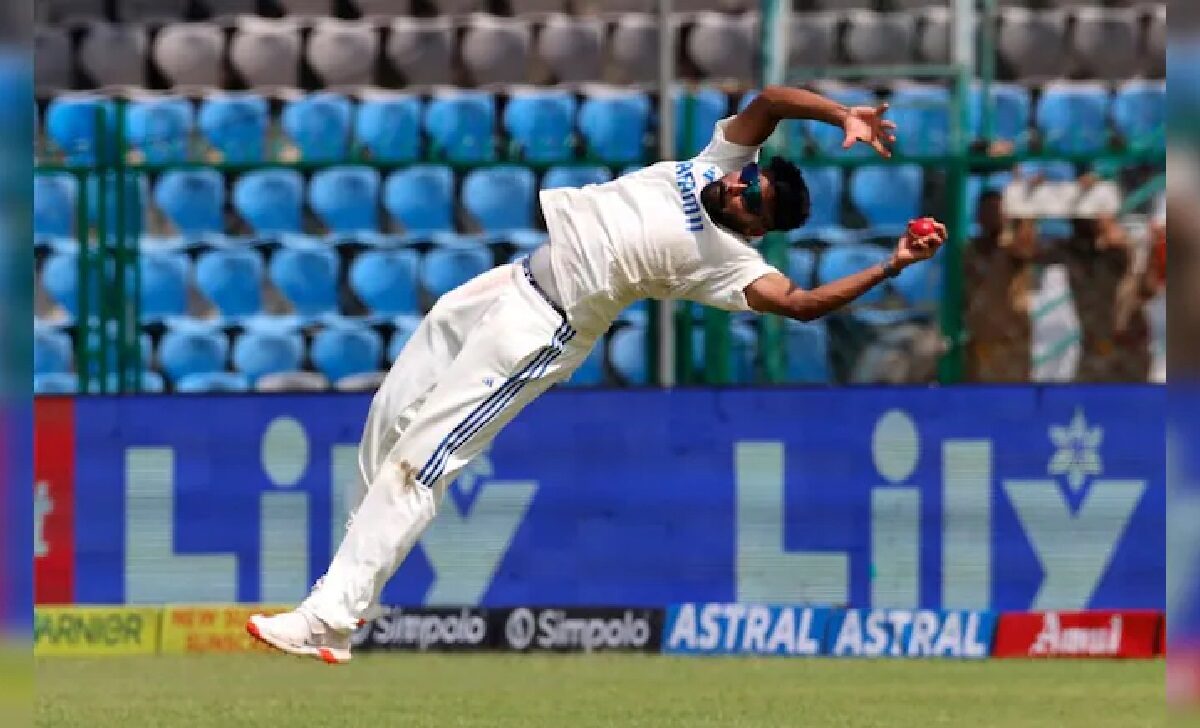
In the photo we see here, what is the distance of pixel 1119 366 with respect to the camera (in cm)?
1188

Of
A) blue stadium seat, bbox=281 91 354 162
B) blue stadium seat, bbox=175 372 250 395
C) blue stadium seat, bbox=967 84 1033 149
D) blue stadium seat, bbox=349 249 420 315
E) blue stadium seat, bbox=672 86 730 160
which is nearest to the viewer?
blue stadium seat, bbox=672 86 730 160

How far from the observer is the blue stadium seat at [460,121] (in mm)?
14812

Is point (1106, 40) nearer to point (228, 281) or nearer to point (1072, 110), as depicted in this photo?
point (1072, 110)

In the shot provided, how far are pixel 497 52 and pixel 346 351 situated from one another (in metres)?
Answer: 3.68

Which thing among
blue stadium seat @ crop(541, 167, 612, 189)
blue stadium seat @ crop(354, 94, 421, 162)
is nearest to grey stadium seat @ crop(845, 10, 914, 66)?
blue stadium seat @ crop(541, 167, 612, 189)

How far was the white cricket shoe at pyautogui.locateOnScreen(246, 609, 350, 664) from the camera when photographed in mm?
6766

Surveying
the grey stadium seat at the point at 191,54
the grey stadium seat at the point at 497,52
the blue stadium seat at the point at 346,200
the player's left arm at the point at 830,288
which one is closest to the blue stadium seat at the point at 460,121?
the blue stadium seat at the point at 346,200

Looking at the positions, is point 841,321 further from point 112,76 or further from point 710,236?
point 112,76

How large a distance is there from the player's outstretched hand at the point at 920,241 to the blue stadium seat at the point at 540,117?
8.51 m

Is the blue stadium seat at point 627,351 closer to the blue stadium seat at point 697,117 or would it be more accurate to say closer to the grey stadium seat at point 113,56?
the blue stadium seat at point 697,117

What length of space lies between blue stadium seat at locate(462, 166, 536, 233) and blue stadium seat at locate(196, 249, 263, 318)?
149 cm

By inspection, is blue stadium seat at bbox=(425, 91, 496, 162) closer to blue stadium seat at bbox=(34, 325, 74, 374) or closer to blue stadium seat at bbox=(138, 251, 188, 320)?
blue stadium seat at bbox=(138, 251, 188, 320)

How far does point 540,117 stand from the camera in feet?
50.1

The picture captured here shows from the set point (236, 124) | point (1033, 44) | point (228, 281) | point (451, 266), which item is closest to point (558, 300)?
point (451, 266)
